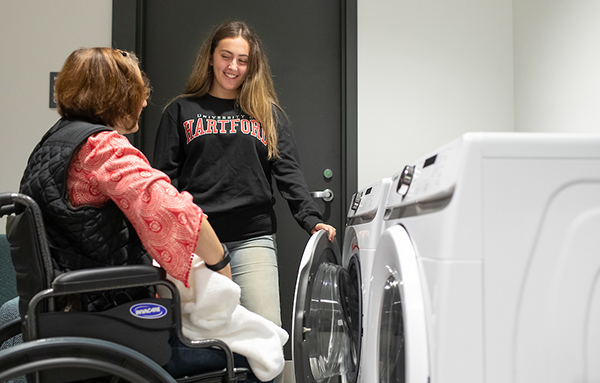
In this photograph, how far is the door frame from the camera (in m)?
2.19

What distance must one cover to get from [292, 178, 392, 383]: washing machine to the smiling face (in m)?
0.66

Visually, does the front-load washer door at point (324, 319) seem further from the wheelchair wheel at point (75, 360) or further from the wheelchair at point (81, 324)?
the wheelchair wheel at point (75, 360)

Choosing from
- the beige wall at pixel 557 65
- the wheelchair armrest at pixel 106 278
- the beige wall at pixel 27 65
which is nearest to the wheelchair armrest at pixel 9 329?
the wheelchair armrest at pixel 106 278

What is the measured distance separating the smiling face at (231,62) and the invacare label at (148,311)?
3.41 ft

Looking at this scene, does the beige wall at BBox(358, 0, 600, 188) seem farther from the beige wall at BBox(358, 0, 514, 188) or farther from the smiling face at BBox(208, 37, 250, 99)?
the smiling face at BBox(208, 37, 250, 99)

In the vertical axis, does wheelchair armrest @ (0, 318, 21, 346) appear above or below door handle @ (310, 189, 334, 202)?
below

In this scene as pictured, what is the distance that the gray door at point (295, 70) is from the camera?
226 cm

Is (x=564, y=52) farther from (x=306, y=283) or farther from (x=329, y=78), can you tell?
(x=306, y=283)

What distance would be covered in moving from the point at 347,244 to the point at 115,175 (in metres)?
0.92

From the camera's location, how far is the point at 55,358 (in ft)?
2.76

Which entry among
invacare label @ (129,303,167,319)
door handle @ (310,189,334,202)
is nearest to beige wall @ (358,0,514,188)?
door handle @ (310,189,334,202)

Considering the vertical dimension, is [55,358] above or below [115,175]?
below

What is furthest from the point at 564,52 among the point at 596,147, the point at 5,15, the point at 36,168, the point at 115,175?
the point at 5,15

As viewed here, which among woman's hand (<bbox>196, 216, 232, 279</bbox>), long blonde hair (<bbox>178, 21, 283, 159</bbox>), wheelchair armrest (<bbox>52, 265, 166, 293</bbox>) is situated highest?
long blonde hair (<bbox>178, 21, 283, 159</bbox>)
